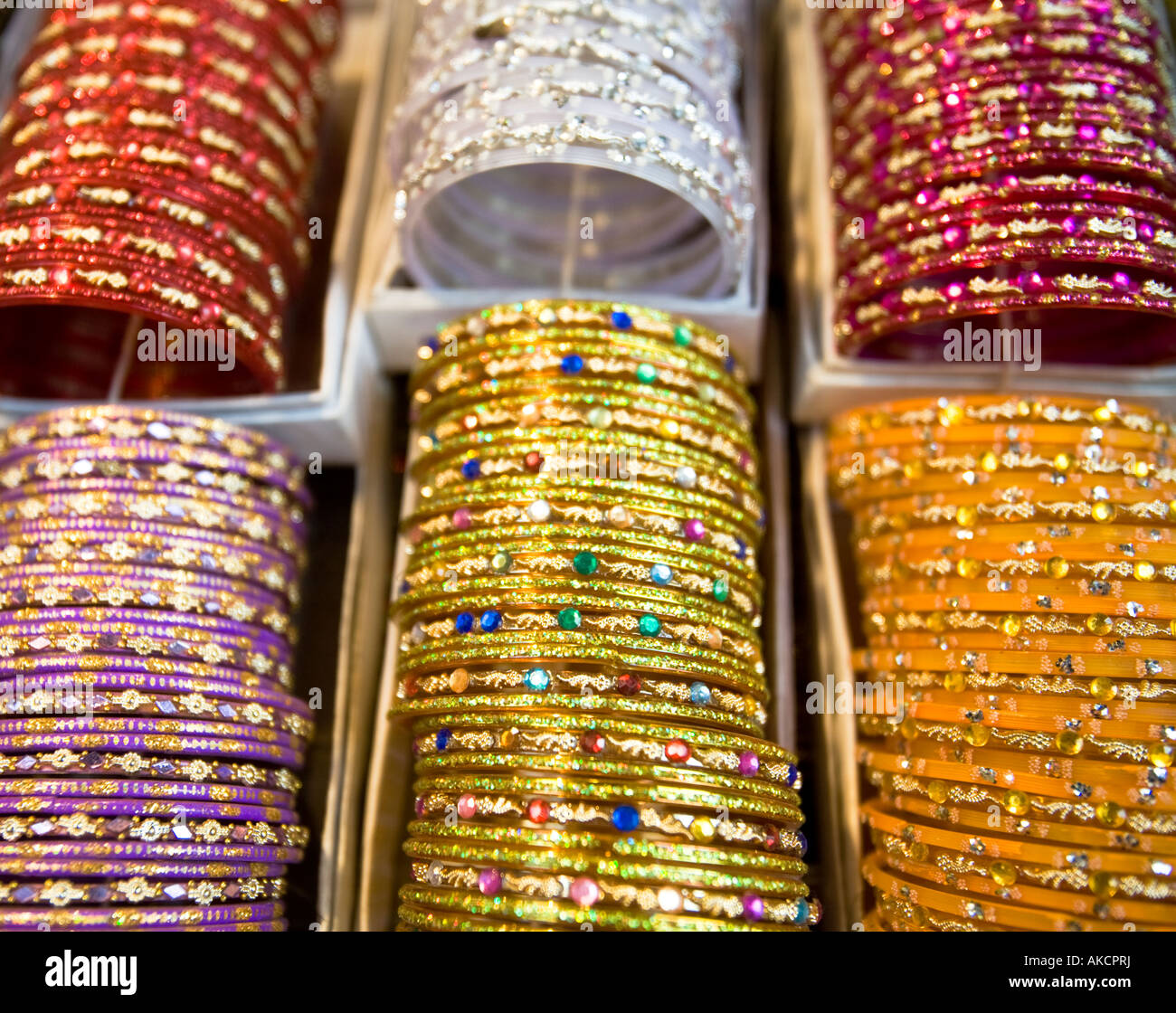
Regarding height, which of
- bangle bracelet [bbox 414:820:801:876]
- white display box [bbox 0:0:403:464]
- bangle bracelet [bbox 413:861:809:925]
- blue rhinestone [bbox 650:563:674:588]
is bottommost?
bangle bracelet [bbox 413:861:809:925]

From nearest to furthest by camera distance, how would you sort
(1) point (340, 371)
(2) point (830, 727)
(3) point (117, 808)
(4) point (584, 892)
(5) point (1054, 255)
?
(4) point (584, 892)
(3) point (117, 808)
(5) point (1054, 255)
(2) point (830, 727)
(1) point (340, 371)

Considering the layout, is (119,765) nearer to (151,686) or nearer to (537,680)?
(151,686)

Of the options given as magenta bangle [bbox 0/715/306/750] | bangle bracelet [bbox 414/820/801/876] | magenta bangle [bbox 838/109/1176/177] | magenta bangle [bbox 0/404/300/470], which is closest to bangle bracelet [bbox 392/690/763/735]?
bangle bracelet [bbox 414/820/801/876]

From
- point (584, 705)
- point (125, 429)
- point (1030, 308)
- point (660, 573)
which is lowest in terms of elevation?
point (584, 705)

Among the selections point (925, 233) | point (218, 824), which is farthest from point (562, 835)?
point (925, 233)

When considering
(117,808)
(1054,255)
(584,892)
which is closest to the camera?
(584,892)

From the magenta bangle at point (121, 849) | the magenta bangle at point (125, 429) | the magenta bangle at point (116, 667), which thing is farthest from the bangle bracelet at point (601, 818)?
the magenta bangle at point (125, 429)

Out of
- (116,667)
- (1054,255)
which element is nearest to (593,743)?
(116,667)

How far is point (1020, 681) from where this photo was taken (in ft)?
3.51

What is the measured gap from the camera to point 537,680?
1.03m

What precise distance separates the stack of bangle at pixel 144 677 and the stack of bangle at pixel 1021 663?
73cm

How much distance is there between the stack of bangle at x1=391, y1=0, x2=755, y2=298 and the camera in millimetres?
1230

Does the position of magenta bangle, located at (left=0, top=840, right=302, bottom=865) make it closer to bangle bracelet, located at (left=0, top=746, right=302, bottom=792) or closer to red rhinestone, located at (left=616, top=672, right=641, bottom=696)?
bangle bracelet, located at (left=0, top=746, right=302, bottom=792)

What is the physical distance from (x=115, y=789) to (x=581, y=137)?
92cm
